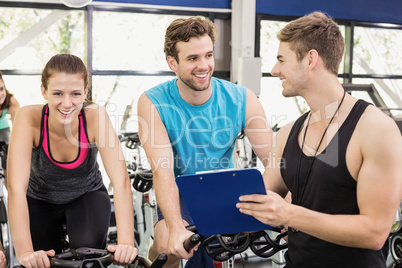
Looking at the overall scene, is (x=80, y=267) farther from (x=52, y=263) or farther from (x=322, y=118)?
(x=322, y=118)

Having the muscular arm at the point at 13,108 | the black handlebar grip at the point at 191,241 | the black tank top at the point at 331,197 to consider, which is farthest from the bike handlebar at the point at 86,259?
the muscular arm at the point at 13,108

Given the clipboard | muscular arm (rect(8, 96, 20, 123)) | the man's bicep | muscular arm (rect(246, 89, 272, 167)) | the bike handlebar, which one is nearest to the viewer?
the clipboard

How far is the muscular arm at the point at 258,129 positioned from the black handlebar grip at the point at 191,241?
753 millimetres

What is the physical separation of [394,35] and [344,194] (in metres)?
6.09

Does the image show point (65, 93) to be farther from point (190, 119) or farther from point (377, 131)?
point (377, 131)

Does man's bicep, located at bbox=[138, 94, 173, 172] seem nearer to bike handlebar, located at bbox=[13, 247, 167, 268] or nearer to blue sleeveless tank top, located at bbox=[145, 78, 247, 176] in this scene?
blue sleeveless tank top, located at bbox=[145, 78, 247, 176]

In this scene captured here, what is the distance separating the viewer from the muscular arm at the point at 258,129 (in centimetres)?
236

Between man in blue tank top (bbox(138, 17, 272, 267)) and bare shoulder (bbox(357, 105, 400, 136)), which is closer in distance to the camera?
bare shoulder (bbox(357, 105, 400, 136))

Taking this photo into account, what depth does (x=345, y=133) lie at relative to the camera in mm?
1572

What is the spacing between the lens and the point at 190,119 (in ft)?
7.45

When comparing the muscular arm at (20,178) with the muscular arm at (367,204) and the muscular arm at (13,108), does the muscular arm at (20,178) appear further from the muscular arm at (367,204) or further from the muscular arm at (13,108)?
the muscular arm at (13,108)

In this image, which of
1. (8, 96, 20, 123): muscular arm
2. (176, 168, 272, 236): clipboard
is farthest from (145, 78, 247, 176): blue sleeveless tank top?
(8, 96, 20, 123): muscular arm

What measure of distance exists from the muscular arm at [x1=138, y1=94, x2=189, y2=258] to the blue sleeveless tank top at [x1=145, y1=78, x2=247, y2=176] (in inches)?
1.8

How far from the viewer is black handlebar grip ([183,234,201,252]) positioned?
162 centimetres
